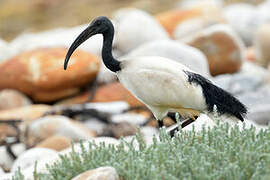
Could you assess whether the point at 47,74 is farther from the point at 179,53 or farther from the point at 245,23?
the point at 245,23

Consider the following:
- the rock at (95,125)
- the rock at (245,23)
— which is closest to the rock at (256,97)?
the rock at (95,125)

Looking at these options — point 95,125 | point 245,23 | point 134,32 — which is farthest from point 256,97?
point 245,23

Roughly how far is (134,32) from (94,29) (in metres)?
5.78

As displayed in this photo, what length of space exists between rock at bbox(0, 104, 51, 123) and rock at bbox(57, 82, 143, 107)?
59 cm

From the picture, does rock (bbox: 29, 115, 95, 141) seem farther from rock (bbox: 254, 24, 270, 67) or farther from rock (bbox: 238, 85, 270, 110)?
rock (bbox: 254, 24, 270, 67)

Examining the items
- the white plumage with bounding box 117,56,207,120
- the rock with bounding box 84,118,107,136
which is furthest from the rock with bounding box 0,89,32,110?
the white plumage with bounding box 117,56,207,120

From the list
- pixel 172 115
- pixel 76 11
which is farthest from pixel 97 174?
pixel 76 11

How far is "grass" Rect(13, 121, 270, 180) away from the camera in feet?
12.5

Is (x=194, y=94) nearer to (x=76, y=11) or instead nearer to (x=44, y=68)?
(x=44, y=68)

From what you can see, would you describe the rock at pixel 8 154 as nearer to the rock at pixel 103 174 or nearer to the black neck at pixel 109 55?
the black neck at pixel 109 55

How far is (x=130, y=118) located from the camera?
8.86m

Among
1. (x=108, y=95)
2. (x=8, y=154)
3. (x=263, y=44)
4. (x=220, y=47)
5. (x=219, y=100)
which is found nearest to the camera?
(x=219, y=100)

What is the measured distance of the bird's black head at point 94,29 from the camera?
18.1 ft

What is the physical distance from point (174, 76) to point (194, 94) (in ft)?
0.67
